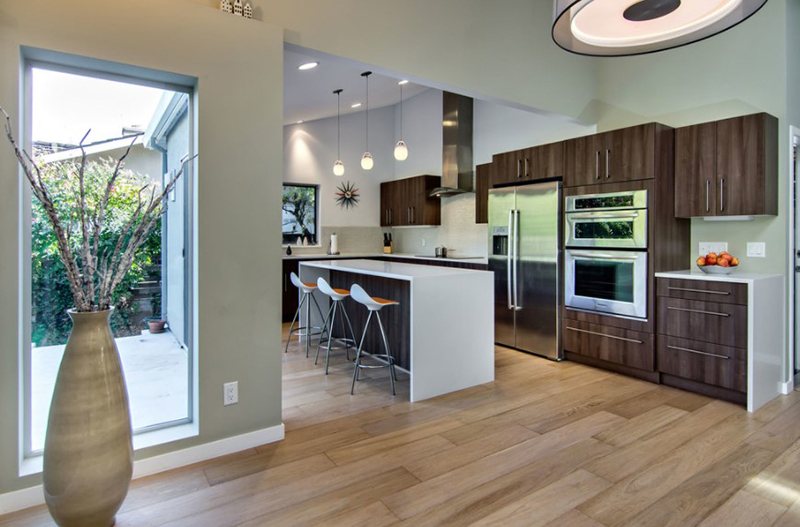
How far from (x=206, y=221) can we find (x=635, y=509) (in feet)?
8.10

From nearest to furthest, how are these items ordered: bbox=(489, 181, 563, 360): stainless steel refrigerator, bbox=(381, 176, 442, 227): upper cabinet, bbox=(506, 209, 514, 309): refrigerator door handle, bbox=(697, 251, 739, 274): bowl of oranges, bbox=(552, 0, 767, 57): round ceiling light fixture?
bbox=(552, 0, 767, 57): round ceiling light fixture, bbox=(697, 251, 739, 274): bowl of oranges, bbox=(489, 181, 563, 360): stainless steel refrigerator, bbox=(506, 209, 514, 309): refrigerator door handle, bbox=(381, 176, 442, 227): upper cabinet

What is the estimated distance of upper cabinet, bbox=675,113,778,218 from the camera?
3320mm

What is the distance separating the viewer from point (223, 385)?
246 centimetres

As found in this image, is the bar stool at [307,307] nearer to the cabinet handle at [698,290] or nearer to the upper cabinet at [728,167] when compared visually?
the cabinet handle at [698,290]

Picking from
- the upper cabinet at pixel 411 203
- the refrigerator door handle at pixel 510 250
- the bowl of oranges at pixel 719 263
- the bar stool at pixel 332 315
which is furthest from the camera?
the upper cabinet at pixel 411 203

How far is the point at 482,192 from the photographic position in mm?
5938

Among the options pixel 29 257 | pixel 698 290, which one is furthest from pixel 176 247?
pixel 698 290

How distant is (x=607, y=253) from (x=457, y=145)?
3.09m

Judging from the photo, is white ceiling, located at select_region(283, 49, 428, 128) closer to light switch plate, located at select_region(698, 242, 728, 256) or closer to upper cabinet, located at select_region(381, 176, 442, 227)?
upper cabinet, located at select_region(381, 176, 442, 227)

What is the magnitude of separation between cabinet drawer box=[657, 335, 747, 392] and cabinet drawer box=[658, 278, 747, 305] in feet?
1.14

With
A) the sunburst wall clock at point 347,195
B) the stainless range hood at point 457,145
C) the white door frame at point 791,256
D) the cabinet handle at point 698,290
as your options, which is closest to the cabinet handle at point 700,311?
the cabinet handle at point 698,290

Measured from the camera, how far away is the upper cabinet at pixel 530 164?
4406mm

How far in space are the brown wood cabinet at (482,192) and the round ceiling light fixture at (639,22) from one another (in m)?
3.60

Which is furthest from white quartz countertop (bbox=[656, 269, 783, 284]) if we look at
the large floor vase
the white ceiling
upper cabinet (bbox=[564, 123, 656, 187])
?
the large floor vase
